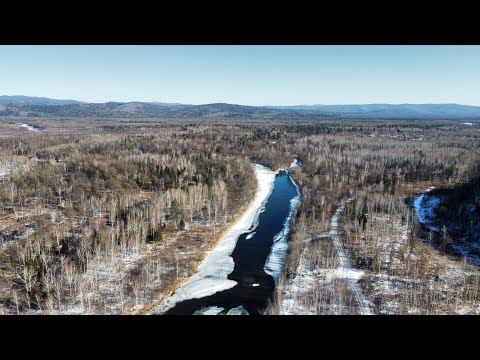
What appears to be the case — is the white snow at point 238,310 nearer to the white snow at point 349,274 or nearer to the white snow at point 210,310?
the white snow at point 210,310

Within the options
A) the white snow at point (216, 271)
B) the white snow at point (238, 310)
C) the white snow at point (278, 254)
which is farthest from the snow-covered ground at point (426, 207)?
the white snow at point (238, 310)

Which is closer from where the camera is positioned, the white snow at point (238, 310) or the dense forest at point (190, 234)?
the white snow at point (238, 310)

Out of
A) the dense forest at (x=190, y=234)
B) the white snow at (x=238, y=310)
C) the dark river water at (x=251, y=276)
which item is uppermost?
the dense forest at (x=190, y=234)

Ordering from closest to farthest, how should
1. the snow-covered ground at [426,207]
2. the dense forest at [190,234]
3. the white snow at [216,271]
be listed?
the dense forest at [190,234]
the white snow at [216,271]
the snow-covered ground at [426,207]

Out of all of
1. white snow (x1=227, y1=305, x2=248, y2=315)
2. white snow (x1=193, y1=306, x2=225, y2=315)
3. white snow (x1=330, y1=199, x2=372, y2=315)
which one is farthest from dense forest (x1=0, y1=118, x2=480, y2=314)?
white snow (x1=193, y1=306, x2=225, y2=315)

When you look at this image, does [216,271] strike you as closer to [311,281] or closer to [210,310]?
[210,310]
